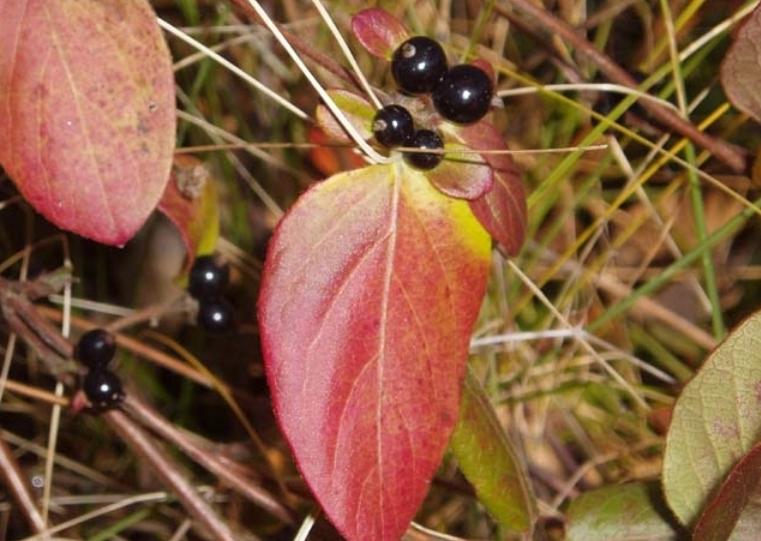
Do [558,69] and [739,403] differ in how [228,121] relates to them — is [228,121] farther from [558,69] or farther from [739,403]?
[739,403]

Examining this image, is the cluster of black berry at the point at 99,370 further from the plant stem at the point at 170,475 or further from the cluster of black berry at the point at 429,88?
the cluster of black berry at the point at 429,88

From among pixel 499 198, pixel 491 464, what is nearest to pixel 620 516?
pixel 491 464

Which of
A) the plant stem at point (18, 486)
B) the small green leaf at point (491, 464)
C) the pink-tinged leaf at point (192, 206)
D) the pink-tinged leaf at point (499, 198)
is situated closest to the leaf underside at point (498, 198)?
the pink-tinged leaf at point (499, 198)

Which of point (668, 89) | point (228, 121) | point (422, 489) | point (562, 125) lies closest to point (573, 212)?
point (562, 125)

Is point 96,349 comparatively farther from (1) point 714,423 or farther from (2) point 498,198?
(1) point 714,423

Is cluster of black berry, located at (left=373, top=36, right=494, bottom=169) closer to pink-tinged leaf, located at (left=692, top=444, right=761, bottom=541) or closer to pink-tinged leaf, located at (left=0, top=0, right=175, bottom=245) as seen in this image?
pink-tinged leaf, located at (left=0, top=0, right=175, bottom=245)

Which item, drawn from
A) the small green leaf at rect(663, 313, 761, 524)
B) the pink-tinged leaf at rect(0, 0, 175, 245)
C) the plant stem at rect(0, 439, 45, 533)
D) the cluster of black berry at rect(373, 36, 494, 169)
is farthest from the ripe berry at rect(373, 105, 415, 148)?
the plant stem at rect(0, 439, 45, 533)
